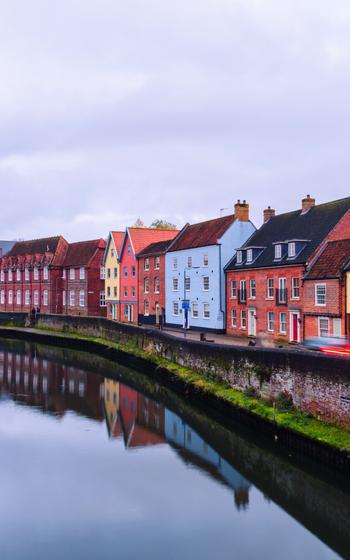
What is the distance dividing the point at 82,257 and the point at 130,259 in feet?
40.9

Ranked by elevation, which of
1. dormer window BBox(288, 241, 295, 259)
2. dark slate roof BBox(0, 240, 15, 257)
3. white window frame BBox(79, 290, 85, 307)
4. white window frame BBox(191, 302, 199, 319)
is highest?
dark slate roof BBox(0, 240, 15, 257)

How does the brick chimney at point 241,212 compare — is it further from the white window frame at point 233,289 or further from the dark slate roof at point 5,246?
the dark slate roof at point 5,246

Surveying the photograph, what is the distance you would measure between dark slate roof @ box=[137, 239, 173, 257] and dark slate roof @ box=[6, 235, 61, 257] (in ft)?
70.9

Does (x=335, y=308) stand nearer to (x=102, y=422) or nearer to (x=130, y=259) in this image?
(x=102, y=422)

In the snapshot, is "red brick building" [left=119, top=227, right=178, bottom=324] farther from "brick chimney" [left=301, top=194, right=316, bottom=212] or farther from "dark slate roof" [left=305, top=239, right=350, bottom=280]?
"dark slate roof" [left=305, top=239, right=350, bottom=280]

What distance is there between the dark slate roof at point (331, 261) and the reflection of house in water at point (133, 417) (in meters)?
12.2

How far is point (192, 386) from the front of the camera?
30266mm

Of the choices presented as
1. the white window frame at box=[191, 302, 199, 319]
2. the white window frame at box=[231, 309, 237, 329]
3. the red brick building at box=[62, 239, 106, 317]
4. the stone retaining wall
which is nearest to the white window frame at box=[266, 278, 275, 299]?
the white window frame at box=[231, 309, 237, 329]

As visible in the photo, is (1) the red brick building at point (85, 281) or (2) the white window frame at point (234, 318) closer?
(2) the white window frame at point (234, 318)

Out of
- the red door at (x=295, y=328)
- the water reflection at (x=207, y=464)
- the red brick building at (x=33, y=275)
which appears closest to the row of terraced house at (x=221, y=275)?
the red door at (x=295, y=328)

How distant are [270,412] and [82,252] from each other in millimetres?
53259

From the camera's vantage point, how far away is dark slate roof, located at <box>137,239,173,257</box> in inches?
2165

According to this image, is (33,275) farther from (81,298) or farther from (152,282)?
(152,282)

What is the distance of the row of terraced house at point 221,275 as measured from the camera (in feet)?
112
